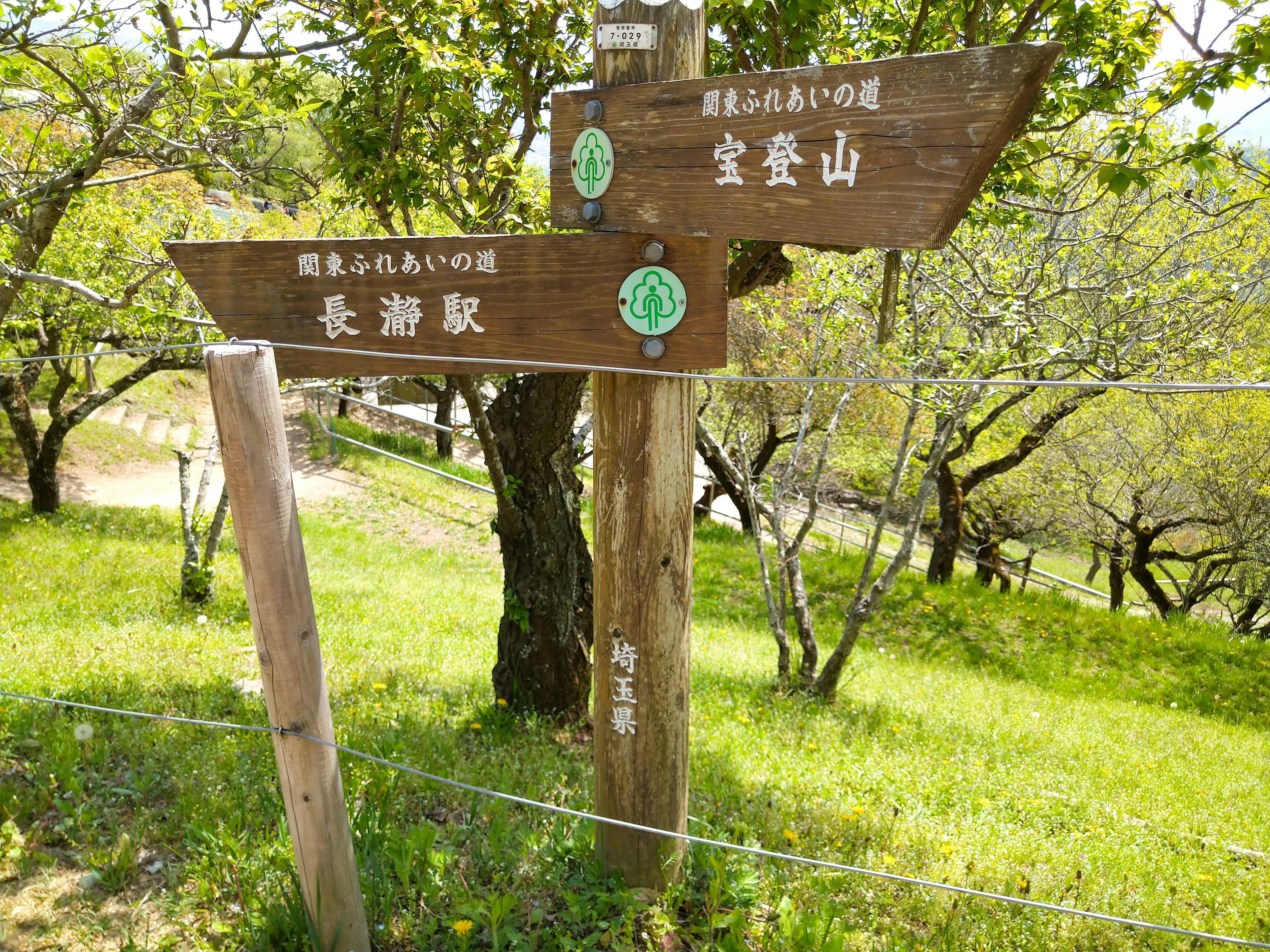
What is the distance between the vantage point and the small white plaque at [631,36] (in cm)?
248

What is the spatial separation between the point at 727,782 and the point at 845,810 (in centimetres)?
67

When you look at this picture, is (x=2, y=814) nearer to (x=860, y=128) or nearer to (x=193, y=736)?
(x=193, y=736)

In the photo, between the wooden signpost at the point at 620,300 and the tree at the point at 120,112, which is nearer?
the wooden signpost at the point at 620,300

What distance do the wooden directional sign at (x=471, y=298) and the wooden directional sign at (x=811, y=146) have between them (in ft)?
0.42

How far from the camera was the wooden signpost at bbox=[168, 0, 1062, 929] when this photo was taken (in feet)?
6.96

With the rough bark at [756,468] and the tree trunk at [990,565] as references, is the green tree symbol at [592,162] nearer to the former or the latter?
the rough bark at [756,468]

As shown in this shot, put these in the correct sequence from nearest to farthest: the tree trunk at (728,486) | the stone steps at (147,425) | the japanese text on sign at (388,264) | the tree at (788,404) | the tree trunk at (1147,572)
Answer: the japanese text on sign at (388,264)
the tree at (788,404)
the tree trunk at (728,486)
the tree trunk at (1147,572)
the stone steps at (147,425)

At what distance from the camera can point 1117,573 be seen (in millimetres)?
15805

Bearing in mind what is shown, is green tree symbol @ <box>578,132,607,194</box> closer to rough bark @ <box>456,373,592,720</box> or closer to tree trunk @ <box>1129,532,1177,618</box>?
rough bark @ <box>456,373,592,720</box>

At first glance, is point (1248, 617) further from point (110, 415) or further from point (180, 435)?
point (110, 415)

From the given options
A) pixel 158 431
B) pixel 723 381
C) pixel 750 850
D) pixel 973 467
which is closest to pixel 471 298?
pixel 723 381

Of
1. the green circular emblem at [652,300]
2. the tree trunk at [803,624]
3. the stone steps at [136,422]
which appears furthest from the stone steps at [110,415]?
the green circular emblem at [652,300]

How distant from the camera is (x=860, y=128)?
6.79 ft

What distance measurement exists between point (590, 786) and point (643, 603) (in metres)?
1.96
